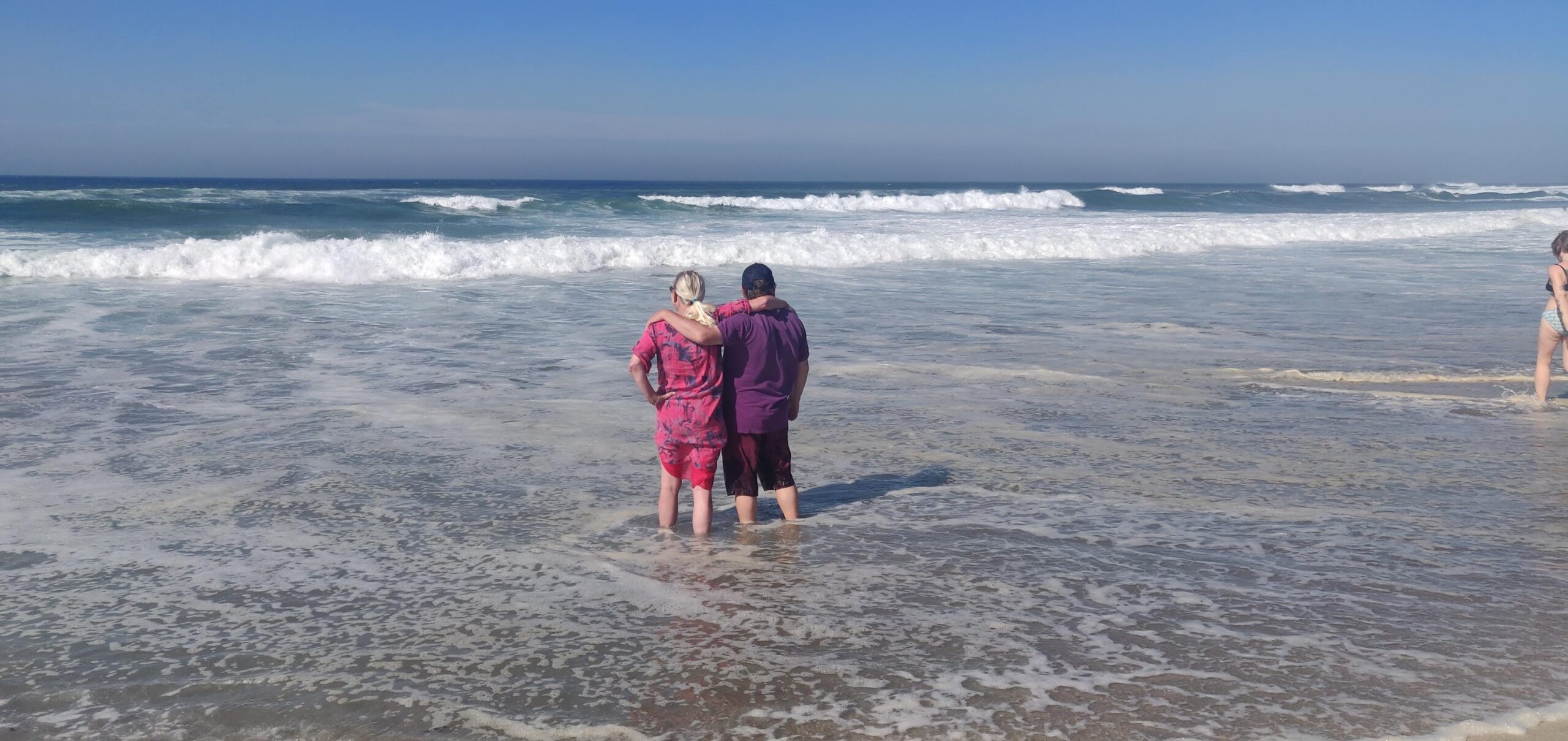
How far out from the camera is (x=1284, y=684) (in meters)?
3.81

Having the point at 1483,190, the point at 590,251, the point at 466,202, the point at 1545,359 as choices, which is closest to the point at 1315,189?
the point at 1483,190

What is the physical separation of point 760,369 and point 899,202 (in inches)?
2018

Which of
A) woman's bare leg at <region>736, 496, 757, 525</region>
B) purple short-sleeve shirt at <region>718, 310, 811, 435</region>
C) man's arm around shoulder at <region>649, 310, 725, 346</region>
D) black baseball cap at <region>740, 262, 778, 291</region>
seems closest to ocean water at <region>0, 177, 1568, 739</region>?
woman's bare leg at <region>736, 496, 757, 525</region>

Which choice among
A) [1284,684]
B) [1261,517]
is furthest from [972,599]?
[1261,517]

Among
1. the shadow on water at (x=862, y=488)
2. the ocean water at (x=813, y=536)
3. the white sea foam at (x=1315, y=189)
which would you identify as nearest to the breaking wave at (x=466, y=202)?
the ocean water at (x=813, y=536)

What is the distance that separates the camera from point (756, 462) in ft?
18.4

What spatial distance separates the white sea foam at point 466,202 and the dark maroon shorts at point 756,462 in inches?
1332

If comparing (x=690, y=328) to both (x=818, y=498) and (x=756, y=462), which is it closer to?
(x=756, y=462)

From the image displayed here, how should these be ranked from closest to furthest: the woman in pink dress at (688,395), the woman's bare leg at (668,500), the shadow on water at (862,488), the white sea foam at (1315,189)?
1. the woman in pink dress at (688,395)
2. the woman's bare leg at (668,500)
3. the shadow on water at (862,488)
4. the white sea foam at (1315,189)

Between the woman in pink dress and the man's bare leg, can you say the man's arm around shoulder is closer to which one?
the woman in pink dress

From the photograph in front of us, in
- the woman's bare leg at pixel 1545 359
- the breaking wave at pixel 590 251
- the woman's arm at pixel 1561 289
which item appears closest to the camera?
the woman's arm at pixel 1561 289

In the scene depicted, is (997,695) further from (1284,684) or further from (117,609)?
(117,609)

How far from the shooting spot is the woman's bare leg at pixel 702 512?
5562mm

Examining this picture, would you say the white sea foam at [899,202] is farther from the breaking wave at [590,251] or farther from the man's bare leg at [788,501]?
the man's bare leg at [788,501]
